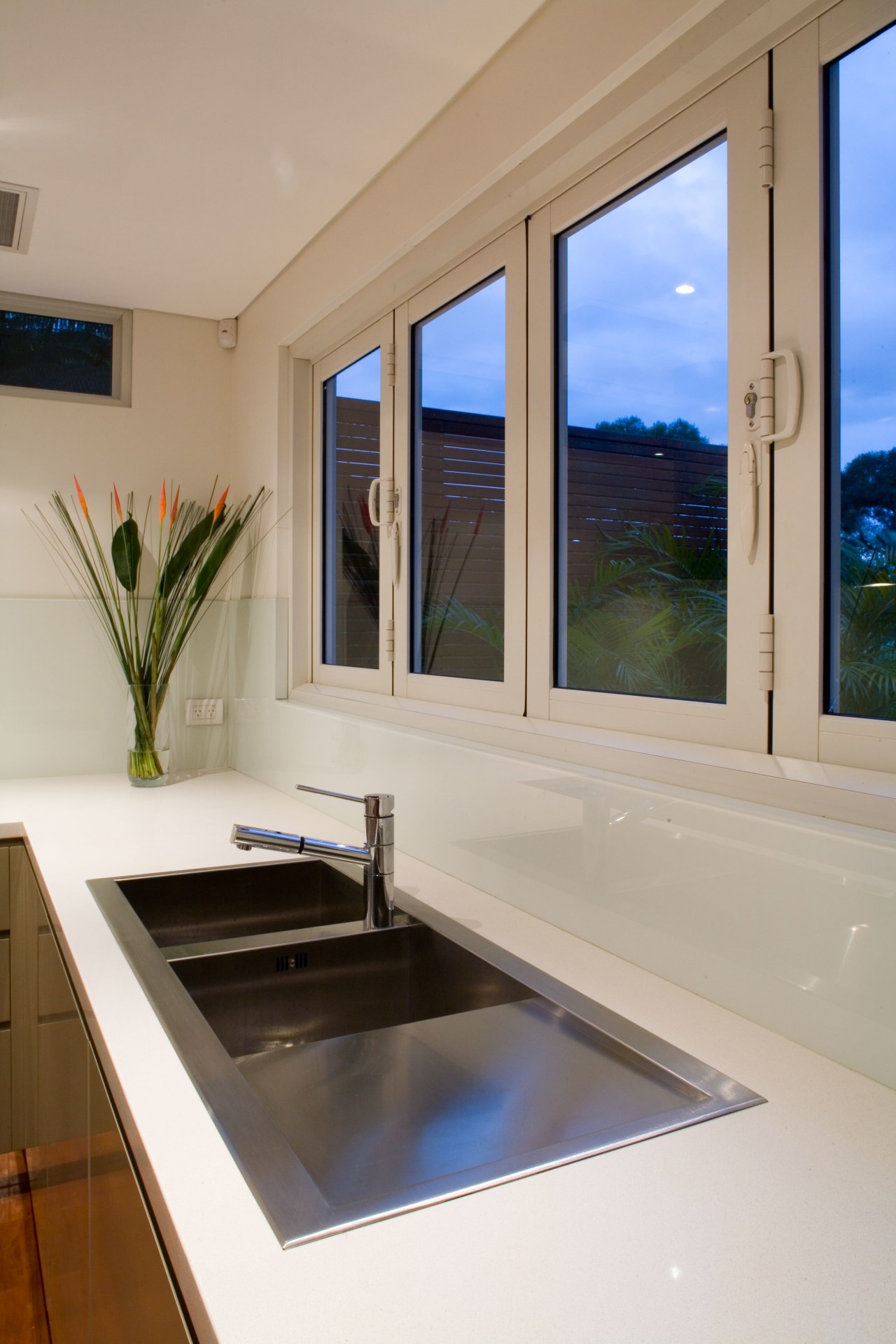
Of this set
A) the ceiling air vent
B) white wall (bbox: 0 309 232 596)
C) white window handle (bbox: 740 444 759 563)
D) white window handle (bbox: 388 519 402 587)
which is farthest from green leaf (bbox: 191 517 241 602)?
white window handle (bbox: 740 444 759 563)

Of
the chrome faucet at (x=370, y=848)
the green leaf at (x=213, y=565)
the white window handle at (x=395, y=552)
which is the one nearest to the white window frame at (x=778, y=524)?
the chrome faucet at (x=370, y=848)

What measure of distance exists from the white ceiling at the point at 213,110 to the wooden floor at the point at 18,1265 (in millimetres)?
2441

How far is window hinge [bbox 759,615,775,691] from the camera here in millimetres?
1257

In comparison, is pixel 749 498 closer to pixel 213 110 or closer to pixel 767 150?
pixel 767 150

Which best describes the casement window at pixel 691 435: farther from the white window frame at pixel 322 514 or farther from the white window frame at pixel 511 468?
the white window frame at pixel 322 514

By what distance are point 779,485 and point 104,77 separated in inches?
60.7

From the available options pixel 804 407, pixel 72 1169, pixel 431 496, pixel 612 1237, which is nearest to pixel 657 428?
pixel 804 407

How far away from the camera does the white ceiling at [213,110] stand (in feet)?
5.40

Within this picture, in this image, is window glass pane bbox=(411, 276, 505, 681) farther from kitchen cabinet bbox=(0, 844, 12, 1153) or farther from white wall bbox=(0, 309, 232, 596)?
white wall bbox=(0, 309, 232, 596)

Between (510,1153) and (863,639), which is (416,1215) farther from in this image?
(863,639)

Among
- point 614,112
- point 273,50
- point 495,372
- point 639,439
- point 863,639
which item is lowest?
point 863,639

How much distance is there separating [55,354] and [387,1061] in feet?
8.64

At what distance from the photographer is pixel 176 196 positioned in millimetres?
2332

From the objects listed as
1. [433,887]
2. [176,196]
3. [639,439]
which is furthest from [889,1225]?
[176,196]
